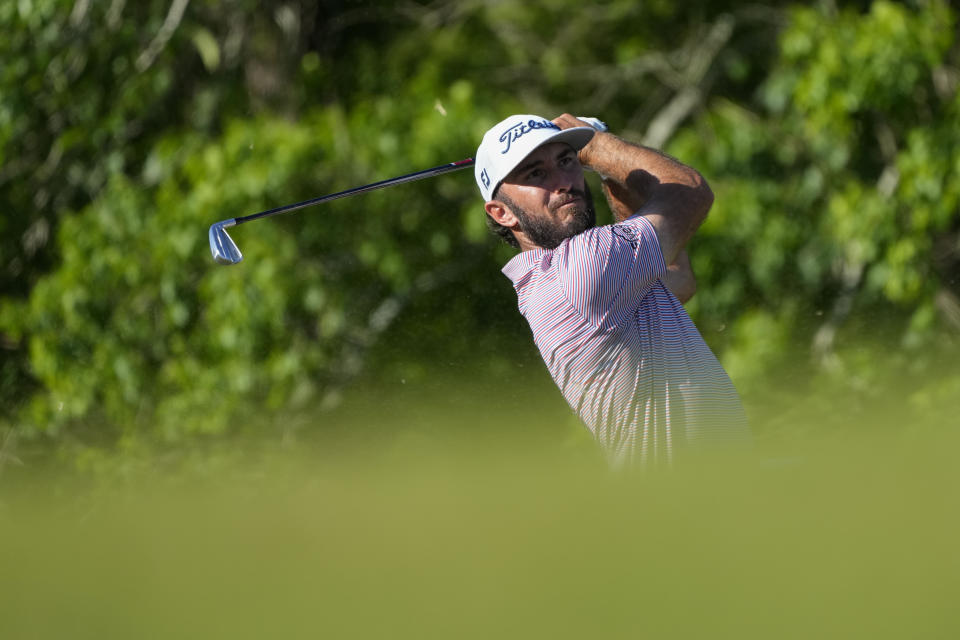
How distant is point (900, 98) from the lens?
591 cm

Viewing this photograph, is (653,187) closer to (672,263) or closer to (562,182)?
(562,182)

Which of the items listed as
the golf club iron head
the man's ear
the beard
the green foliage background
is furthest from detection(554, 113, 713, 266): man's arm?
the green foliage background

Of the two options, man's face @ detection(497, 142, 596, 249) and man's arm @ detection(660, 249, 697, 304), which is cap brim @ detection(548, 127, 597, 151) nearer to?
man's face @ detection(497, 142, 596, 249)

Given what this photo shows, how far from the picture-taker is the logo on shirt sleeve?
8.02ft

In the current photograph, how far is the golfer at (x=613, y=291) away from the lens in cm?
245

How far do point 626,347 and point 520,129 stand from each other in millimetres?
544

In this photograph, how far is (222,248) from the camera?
3.51 m

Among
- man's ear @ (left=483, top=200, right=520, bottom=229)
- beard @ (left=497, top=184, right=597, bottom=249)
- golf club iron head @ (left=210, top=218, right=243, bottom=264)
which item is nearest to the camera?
beard @ (left=497, top=184, right=597, bottom=249)

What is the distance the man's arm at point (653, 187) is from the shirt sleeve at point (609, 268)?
5 centimetres

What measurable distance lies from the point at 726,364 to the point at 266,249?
2360mm

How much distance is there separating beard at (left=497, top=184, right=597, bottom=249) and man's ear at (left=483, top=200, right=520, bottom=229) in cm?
3

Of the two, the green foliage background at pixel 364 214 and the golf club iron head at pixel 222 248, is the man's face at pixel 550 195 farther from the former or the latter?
the green foliage background at pixel 364 214

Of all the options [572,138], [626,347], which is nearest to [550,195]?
[572,138]

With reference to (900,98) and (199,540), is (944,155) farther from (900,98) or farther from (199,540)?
(199,540)
